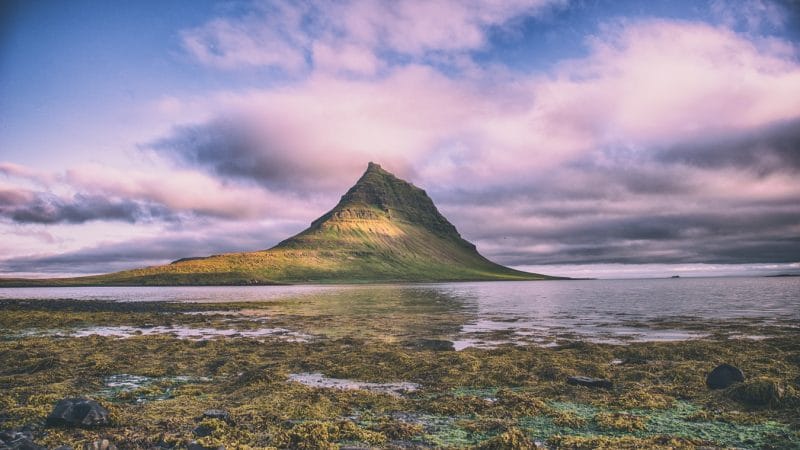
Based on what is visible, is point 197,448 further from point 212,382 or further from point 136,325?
point 136,325

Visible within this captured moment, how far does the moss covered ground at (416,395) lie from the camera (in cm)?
1177

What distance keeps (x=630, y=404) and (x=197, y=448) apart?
12.6 metres

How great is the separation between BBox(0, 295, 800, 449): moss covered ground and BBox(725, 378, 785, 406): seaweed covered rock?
0.04 meters

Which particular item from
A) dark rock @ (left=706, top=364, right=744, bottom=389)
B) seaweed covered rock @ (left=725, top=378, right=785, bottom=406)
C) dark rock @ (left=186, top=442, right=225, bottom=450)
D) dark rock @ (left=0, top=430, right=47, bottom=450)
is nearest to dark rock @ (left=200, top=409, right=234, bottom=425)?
dark rock @ (left=186, top=442, right=225, bottom=450)

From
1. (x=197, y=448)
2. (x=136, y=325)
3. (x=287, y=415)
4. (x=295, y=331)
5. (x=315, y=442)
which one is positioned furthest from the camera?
(x=136, y=325)

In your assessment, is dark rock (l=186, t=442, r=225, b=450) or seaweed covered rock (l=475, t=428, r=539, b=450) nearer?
dark rock (l=186, t=442, r=225, b=450)

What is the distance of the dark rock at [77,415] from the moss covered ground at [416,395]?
0.25m

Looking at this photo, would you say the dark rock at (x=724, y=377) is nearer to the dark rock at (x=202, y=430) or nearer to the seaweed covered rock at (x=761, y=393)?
the seaweed covered rock at (x=761, y=393)

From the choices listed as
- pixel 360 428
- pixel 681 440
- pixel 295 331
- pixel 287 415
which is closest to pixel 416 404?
pixel 360 428

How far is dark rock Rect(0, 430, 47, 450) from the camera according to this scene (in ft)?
32.6

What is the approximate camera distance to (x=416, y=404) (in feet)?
49.1

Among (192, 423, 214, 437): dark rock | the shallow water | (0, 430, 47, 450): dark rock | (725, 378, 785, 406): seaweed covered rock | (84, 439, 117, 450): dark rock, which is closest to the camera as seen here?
(0, 430, 47, 450): dark rock

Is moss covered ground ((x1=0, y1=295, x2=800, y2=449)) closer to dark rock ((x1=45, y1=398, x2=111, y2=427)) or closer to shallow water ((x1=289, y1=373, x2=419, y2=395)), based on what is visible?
dark rock ((x1=45, y1=398, x2=111, y2=427))

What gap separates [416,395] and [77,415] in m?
10.1
